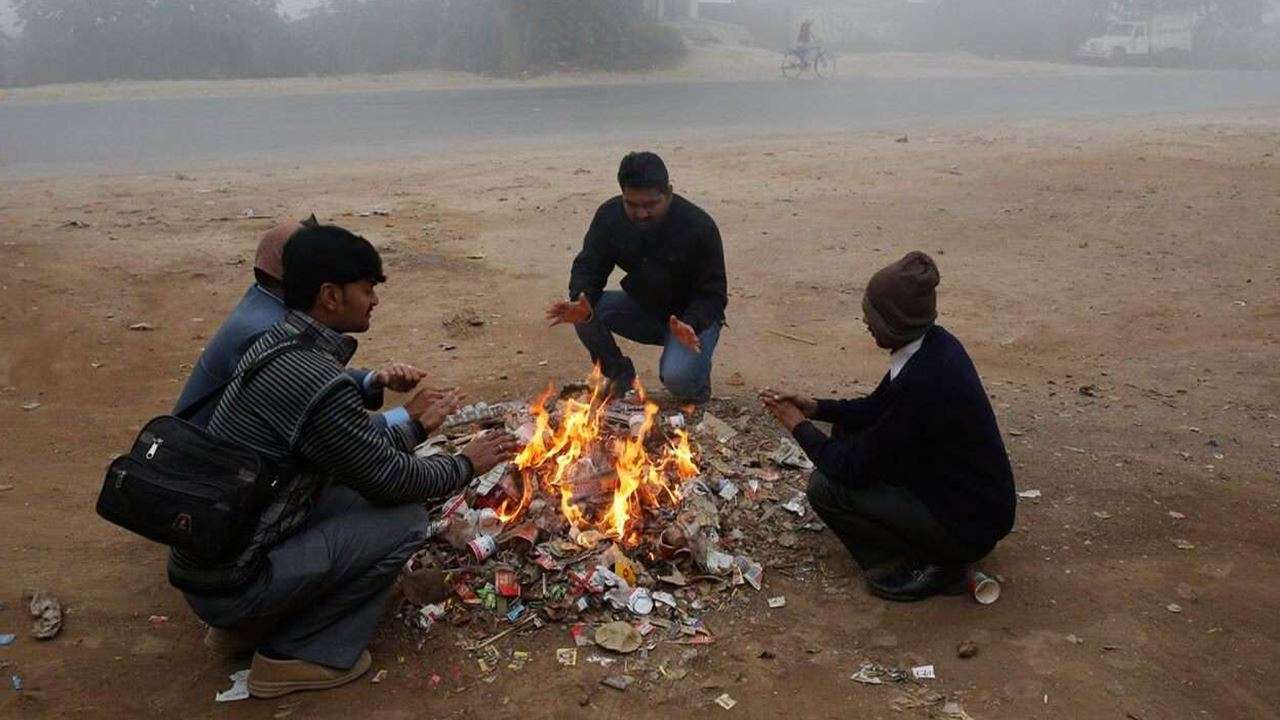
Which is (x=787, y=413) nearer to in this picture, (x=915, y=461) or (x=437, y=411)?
(x=915, y=461)

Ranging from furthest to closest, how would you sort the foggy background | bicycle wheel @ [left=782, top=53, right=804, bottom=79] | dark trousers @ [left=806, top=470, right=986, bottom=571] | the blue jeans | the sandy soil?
bicycle wheel @ [left=782, top=53, right=804, bottom=79] → the foggy background → the sandy soil → the blue jeans → dark trousers @ [left=806, top=470, right=986, bottom=571]

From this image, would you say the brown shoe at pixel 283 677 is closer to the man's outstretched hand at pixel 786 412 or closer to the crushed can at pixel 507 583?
the crushed can at pixel 507 583

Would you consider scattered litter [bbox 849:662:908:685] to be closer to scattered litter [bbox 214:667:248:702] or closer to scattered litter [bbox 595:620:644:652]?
scattered litter [bbox 595:620:644:652]

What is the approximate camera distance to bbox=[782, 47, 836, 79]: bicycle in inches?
1025

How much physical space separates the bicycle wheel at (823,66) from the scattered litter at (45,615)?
2485cm

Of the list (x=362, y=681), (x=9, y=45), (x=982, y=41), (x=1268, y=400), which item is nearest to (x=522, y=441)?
(x=362, y=681)

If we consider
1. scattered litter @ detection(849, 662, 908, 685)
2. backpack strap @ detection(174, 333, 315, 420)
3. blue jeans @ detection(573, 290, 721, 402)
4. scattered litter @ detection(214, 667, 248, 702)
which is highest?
backpack strap @ detection(174, 333, 315, 420)

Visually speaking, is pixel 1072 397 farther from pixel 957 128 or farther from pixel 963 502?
pixel 957 128

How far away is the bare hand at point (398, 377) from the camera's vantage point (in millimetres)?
3938

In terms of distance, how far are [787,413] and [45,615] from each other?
3077 millimetres

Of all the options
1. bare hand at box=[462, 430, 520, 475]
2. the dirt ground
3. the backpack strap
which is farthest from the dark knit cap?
the backpack strap

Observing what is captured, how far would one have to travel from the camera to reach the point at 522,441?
4.56m

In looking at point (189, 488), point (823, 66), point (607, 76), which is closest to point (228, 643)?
point (189, 488)

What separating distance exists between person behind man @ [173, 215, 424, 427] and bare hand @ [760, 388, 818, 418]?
4.43 feet
